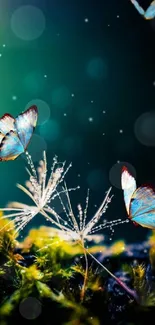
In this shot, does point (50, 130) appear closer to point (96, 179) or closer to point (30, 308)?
point (96, 179)

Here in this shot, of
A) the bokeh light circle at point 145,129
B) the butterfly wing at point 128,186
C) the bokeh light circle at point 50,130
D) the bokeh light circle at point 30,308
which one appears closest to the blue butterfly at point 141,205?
the butterfly wing at point 128,186

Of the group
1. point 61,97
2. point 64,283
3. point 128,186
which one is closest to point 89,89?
point 61,97

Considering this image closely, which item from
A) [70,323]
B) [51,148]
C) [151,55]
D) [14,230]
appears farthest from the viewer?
[51,148]

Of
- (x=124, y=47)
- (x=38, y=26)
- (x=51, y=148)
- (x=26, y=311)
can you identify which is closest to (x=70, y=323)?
(x=26, y=311)

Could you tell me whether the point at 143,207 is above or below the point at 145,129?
below

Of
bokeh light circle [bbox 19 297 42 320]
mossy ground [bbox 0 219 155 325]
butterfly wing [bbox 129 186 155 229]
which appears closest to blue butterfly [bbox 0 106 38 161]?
mossy ground [bbox 0 219 155 325]

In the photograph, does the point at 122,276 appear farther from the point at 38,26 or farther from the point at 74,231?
the point at 38,26
